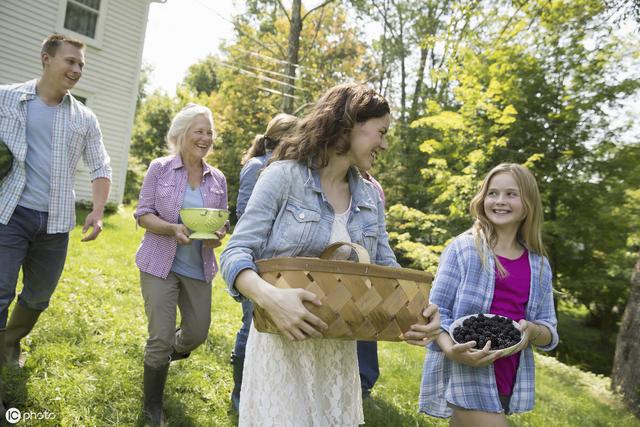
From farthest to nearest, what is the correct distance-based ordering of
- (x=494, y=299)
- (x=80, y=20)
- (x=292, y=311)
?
(x=80, y=20) < (x=494, y=299) < (x=292, y=311)

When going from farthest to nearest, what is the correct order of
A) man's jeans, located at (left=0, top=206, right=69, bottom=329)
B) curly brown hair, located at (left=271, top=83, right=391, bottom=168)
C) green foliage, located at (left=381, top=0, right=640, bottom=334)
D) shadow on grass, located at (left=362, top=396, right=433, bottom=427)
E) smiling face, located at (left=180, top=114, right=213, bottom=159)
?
green foliage, located at (left=381, top=0, right=640, bottom=334) → shadow on grass, located at (left=362, top=396, right=433, bottom=427) → smiling face, located at (left=180, top=114, right=213, bottom=159) → man's jeans, located at (left=0, top=206, right=69, bottom=329) → curly brown hair, located at (left=271, top=83, right=391, bottom=168)

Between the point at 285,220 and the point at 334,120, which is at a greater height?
the point at 334,120

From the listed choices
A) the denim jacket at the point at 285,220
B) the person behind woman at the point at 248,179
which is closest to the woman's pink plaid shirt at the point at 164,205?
the person behind woman at the point at 248,179

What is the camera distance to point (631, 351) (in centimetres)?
680

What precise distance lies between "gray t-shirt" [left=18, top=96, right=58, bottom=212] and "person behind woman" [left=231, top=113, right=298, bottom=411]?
4.01 ft

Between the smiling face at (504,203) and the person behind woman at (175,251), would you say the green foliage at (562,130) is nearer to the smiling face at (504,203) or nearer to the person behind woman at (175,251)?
the person behind woman at (175,251)

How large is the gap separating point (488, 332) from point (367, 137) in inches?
44.2

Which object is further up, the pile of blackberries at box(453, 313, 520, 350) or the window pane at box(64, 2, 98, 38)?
the window pane at box(64, 2, 98, 38)

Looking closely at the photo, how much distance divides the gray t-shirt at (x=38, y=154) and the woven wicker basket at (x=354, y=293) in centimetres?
216

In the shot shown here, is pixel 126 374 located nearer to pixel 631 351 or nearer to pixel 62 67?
pixel 62 67

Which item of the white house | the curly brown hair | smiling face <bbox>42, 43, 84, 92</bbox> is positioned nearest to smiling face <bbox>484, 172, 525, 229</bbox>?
the curly brown hair

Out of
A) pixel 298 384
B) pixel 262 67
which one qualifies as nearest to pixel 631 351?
pixel 298 384

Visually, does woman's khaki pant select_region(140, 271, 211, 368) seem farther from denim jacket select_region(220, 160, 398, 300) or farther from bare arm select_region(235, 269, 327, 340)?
bare arm select_region(235, 269, 327, 340)

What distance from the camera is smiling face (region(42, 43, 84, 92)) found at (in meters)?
3.11
